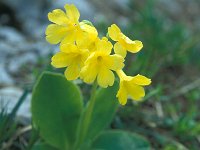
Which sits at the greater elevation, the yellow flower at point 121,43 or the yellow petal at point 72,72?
the yellow flower at point 121,43

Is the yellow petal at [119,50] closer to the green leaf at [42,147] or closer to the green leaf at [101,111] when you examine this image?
the green leaf at [101,111]

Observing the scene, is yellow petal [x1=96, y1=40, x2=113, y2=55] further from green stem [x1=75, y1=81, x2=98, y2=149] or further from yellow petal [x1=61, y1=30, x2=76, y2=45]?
green stem [x1=75, y1=81, x2=98, y2=149]

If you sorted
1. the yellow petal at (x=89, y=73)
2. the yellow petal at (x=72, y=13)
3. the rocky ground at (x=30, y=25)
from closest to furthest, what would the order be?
the yellow petal at (x=89, y=73), the yellow petal at (x=72, y=13), the rocky ground at (x=30, y=25)

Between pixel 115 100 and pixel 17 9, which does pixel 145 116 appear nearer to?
pixel 115 100

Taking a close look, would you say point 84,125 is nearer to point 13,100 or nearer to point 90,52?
point 90,52

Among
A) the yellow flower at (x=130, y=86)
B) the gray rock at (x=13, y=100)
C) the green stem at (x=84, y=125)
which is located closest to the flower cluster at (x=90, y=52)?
the yellow flower at (x=130, y=86)

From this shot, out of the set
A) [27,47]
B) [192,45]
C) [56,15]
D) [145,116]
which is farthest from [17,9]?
[56,15]

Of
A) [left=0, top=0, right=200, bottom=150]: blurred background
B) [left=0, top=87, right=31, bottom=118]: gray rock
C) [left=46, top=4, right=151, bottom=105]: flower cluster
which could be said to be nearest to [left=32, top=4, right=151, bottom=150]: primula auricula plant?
[left=46, top=4, right=151, bottom=105]: flower cluster
